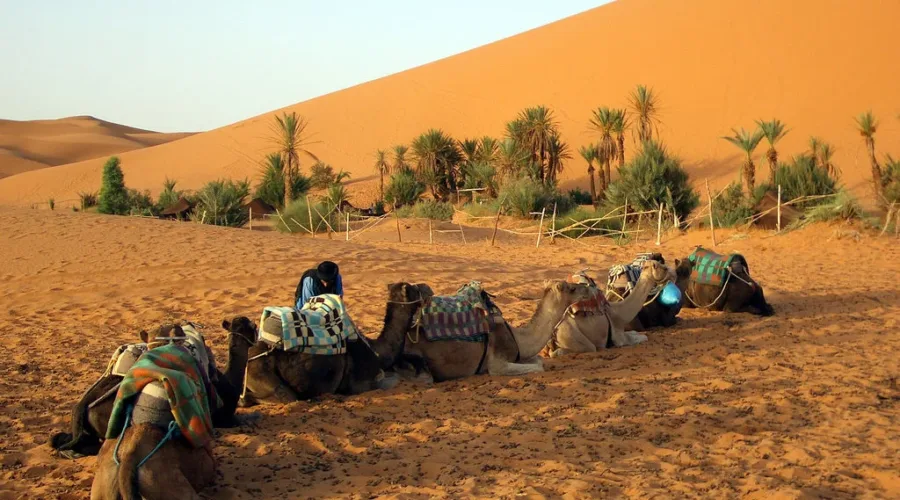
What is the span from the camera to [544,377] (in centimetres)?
787

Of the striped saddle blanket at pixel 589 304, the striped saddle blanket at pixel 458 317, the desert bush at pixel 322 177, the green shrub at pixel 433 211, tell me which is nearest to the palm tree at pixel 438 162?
the desert bush at pixel 322 177

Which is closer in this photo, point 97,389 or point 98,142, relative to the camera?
point 97,389

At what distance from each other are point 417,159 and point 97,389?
134 feet

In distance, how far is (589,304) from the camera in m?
8.95

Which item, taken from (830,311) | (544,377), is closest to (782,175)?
(830,311)

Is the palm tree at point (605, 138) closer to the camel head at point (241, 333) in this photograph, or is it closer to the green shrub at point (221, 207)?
the green shrub at point (221, 207)

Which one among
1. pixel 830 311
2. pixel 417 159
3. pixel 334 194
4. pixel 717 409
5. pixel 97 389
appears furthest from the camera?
pixel 417 159

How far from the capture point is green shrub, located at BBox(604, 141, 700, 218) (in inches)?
1059

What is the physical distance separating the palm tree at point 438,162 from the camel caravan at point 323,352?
33513mm

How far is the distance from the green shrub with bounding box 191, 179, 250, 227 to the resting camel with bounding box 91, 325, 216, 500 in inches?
1000

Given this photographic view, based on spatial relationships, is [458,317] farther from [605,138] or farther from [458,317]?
[605,138]

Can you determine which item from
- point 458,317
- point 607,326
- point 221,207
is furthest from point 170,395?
point 221,207

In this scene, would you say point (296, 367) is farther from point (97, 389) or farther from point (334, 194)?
point (334, 194)

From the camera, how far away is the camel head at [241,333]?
6.94 meters
